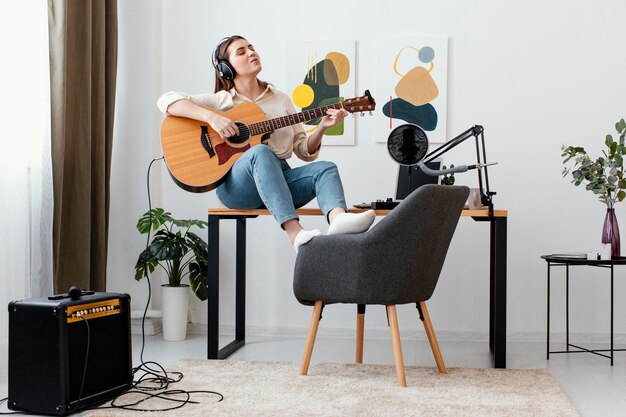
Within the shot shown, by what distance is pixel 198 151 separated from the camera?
2.75 m

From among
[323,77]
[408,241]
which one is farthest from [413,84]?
[408,241]

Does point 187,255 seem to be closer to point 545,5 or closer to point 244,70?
point 244,70

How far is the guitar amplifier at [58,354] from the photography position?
201cm

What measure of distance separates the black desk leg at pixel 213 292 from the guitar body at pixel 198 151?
0.20m

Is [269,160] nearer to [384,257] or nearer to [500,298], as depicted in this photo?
[384,257]

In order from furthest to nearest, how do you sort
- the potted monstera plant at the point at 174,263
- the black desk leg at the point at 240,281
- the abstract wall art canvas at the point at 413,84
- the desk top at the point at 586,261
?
the abstract wall art canvas at the point at 413,84 → the potted monstera plant at the point at 174,263 → the black desk leg at the point at 240,281 → the desk top at the point at 586,261

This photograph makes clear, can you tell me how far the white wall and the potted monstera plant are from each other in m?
0.24

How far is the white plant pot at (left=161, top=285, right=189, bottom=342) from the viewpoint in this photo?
3.38 m

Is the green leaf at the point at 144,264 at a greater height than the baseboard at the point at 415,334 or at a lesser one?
greater

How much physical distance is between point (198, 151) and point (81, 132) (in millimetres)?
616

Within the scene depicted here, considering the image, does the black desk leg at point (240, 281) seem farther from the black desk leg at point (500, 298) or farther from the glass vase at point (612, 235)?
the glass vase at point (612, 235)

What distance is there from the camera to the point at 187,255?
372cm

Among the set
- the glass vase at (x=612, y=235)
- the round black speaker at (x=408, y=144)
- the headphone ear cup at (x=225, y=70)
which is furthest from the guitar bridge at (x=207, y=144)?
the glass vase at (x=612, y=235)

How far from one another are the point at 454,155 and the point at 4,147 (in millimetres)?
2052
